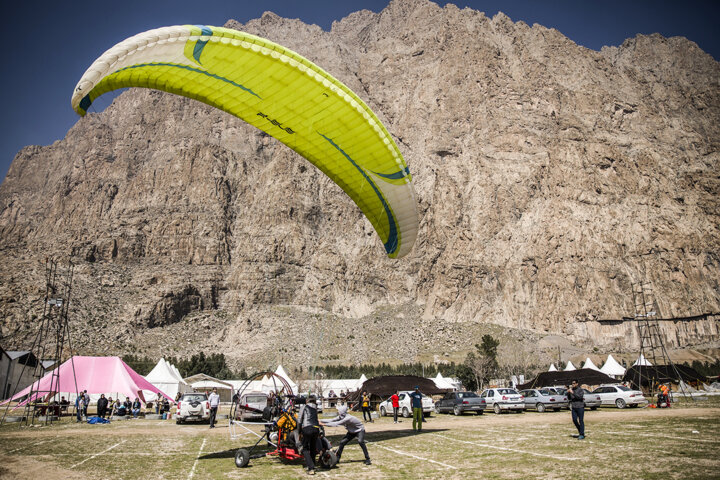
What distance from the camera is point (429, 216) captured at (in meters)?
106

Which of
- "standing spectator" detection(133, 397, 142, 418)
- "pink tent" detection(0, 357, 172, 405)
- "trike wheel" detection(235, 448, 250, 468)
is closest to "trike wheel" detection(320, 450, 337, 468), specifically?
"trike wheel" detection(235, 448, 250, 468)

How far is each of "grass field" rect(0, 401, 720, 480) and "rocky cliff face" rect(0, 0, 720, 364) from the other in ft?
219

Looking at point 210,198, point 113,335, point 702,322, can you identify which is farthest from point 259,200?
point 702,322

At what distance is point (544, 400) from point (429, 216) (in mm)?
82482

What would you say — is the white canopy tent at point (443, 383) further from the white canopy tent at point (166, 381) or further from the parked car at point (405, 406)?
the white canopy tent at point (166, 381)

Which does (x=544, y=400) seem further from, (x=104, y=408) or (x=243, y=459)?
(x=104, y=408)

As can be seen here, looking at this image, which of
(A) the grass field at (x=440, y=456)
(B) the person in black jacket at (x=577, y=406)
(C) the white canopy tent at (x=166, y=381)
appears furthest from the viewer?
(C) the white canopy tent at (x=166, y=381)

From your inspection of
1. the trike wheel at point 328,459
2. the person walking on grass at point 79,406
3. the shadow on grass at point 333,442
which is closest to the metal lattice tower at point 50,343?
the person walking on grass at point 79,406

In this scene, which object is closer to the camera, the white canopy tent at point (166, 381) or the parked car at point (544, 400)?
the parked car at point (544, 400)

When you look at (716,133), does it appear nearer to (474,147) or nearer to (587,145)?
(587,145)

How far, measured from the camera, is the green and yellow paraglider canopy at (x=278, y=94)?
8992 mm

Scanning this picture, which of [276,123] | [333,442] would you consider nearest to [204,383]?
[333,442]

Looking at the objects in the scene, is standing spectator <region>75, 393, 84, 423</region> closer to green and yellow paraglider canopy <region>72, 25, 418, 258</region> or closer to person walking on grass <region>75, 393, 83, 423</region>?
person walking on grass <region>75, 393, 83, 423</region>

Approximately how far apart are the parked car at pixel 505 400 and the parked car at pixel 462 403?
0.84 m
